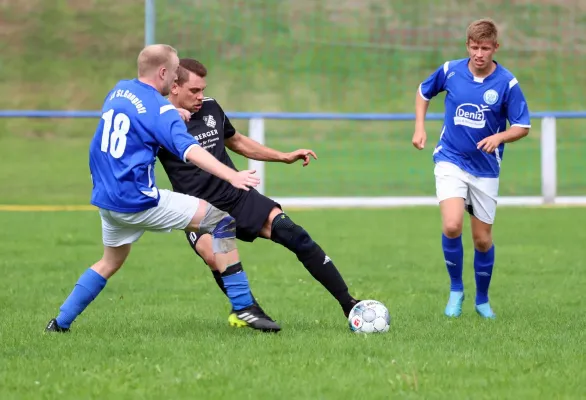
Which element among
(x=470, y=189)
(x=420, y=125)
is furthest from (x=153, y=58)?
(x=470, y=189)

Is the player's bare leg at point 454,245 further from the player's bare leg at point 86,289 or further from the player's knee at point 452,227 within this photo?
the player's bare leg at point 86,289

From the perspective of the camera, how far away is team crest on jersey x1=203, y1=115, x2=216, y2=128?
671 cm

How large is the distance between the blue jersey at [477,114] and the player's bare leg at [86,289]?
2303 mm

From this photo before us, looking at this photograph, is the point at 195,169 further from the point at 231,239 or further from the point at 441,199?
the point at 441,199

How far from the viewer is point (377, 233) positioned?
12.5 meters

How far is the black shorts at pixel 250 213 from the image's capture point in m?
6.52

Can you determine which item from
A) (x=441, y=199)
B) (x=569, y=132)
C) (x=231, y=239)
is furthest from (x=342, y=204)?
(x=231, y=239)

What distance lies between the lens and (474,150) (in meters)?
7.16

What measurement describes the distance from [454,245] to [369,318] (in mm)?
1299

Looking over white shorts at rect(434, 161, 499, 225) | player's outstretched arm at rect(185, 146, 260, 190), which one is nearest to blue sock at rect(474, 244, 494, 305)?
white shorts at rect(434, 161, 499, 225)

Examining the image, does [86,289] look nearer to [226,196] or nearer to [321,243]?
[226,196]

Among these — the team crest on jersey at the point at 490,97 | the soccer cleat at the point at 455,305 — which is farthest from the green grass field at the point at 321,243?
the team crest on jersey at the point at 490,97

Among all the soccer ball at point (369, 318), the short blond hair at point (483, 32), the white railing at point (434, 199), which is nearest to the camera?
the soccer ball at point (369, 318)

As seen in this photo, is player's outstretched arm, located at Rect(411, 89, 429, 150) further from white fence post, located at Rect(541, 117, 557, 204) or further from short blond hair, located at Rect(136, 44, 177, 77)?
white fence post, located at Rect(541, 117, 557, 204)
